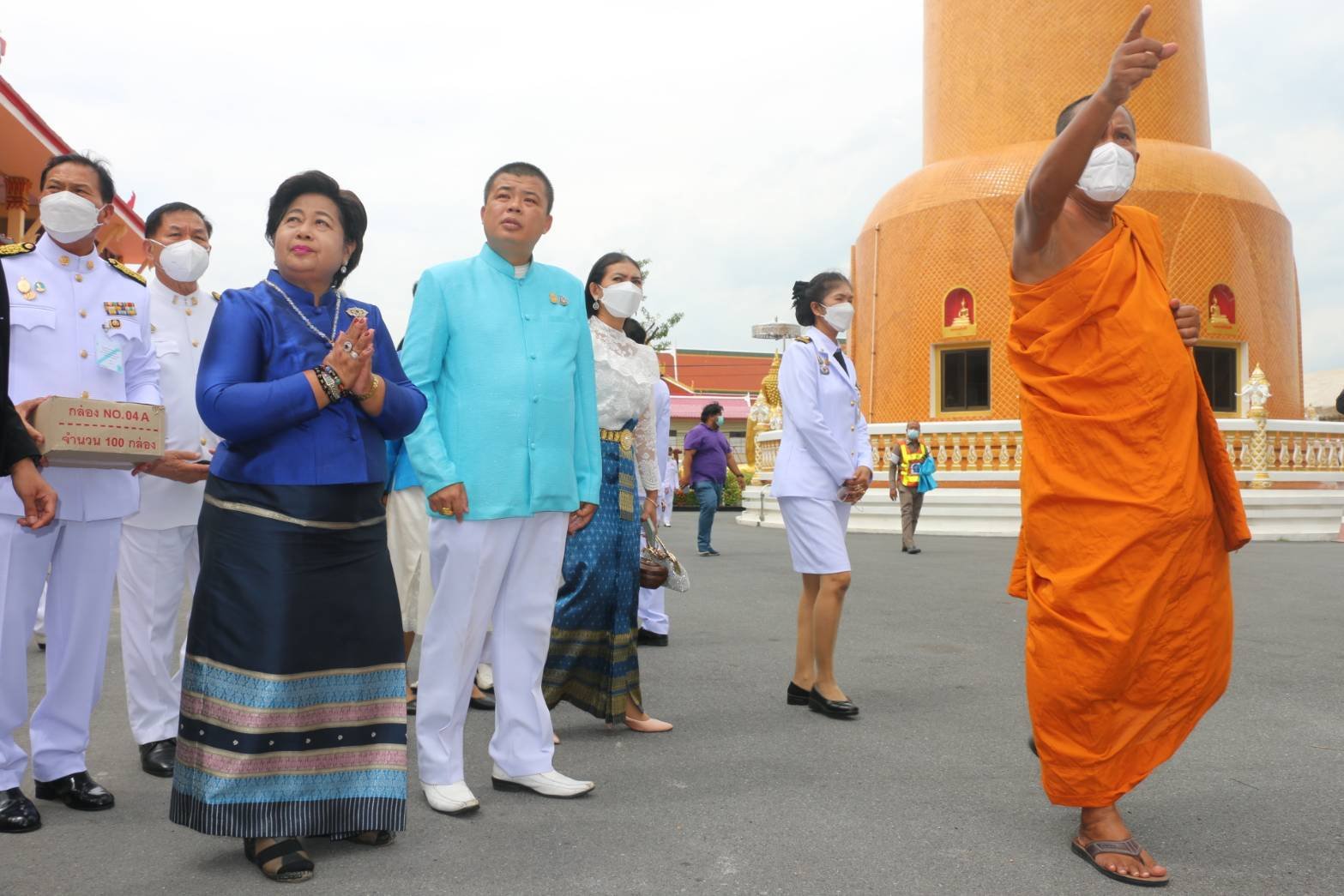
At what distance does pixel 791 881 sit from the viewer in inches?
124

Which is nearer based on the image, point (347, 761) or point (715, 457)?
point (347, 761)

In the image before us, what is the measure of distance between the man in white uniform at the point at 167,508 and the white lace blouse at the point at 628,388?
1.63 metres

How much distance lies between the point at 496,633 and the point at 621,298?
178cm

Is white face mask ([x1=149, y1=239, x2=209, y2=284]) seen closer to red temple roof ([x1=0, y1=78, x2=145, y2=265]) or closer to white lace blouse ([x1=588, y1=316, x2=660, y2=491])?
white lace blouse ([x1=588, y1=316, x2=660, y2=491])

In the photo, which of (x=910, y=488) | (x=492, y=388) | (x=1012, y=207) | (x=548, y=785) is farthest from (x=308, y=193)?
(x=1012, y=207)

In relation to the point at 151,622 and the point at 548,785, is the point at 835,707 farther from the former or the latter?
the point at 151,622

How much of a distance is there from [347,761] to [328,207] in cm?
164

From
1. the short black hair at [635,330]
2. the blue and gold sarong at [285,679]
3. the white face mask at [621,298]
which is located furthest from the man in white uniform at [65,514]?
the short black hair at [635,330]

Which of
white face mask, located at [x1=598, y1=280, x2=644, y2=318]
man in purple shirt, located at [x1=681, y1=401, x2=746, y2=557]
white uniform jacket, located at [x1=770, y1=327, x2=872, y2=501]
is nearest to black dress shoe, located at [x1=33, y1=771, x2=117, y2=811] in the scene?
white face mask, located at [x1=598, y1=280, x2=644, y2=318]

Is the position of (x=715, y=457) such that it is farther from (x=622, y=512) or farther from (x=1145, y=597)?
(x=1145, y=597)

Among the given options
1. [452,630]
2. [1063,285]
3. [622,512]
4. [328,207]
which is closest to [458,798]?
[452,630]

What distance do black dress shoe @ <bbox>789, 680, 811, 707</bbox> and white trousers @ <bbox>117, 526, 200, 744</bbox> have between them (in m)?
2.69

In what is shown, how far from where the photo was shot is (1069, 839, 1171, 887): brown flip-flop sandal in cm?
316

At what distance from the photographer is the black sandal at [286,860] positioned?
314 centimetres
